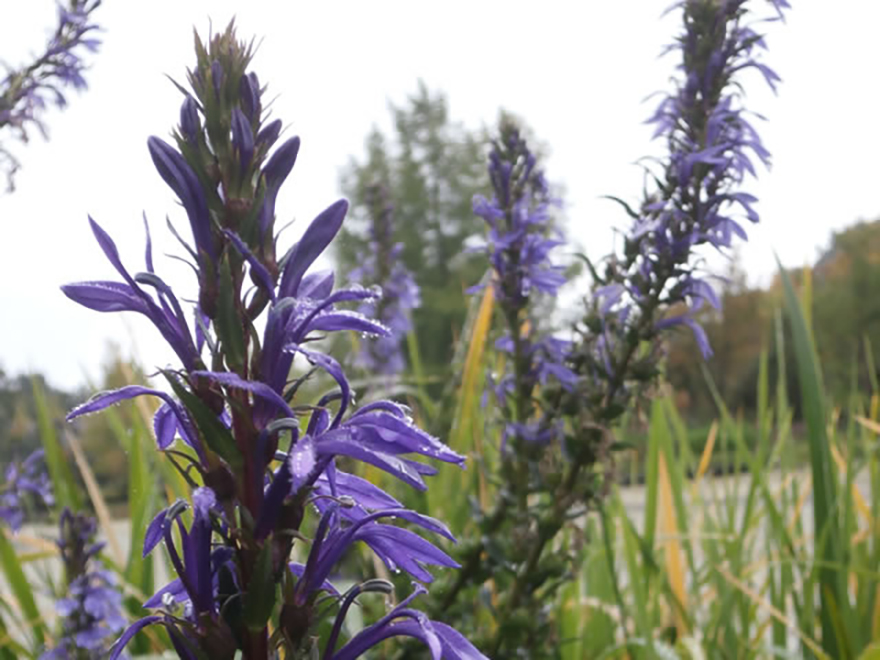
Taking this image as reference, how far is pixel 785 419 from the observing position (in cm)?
287

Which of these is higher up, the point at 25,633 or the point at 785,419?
the point at 785,419

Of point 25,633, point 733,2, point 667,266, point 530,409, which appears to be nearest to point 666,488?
point 530,409

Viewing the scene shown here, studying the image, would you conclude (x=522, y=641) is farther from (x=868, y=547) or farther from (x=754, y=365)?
(x=754, y=365)

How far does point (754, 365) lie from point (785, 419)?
19.7 metres

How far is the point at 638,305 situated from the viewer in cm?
168

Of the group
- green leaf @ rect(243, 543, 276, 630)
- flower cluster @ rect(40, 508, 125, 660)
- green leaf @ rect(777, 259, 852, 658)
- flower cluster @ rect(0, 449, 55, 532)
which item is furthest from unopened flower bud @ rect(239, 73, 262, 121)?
flower cluster @ rect(0, 449, 55, 532)

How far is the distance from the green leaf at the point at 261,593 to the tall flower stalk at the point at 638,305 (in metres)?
1.09

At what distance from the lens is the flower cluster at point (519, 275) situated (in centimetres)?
189

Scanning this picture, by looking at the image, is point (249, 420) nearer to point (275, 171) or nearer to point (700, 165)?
point (275, 171)

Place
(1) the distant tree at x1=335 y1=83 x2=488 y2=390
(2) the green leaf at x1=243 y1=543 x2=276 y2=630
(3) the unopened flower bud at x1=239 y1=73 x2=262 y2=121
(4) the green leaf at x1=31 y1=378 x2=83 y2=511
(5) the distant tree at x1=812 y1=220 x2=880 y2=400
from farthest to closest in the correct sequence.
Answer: (1) the distant tree at x1=335 y1=83 x2=488 y2=390 < (5) the distant tree at x1=812 y1=220 x2=880 y2=400 < (4) the green leaf at x1=31 y1=378 x2=83 y2=511 < (3) the unopened flower bud at x1=239 y1=73 x2=262 y2=121 < (2) the green leaf at x1=243 y1=543 x2=276 y2=630

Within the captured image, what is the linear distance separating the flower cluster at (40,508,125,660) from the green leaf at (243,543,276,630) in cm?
162

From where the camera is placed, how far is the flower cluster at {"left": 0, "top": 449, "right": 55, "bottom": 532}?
3.39 m

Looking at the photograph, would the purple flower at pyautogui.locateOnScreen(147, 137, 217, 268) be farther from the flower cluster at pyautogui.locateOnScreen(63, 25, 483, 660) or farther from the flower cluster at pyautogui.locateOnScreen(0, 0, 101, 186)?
the flower cluster at pyautogui.locateOnScreen(0, 0, 101, 186)

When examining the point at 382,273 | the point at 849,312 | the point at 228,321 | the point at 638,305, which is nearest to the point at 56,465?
the point at 382,273
